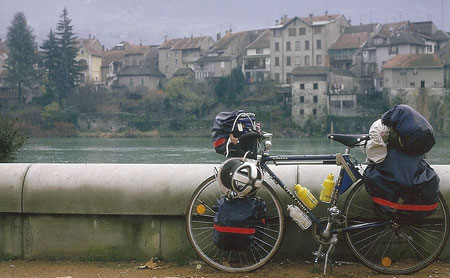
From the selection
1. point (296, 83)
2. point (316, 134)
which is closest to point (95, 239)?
point (316, 134)

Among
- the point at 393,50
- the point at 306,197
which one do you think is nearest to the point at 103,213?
the point at 306,197

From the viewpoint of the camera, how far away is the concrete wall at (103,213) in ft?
14.1

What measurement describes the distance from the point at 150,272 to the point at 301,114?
2834 inches

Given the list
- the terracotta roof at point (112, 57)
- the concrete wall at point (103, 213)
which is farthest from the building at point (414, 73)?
the concrete wall at point (103, 213)

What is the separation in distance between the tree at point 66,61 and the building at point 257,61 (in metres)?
22.4

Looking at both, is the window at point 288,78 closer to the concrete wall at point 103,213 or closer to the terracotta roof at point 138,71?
the terracotta roof at point 138,71

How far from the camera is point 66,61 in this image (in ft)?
295

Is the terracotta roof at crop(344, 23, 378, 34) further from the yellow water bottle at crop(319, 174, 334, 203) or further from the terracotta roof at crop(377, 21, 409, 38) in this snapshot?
the yellow water bottle at crop(319, 174, 334, 203)

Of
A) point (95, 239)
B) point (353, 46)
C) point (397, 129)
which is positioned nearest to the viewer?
point (397, 129)

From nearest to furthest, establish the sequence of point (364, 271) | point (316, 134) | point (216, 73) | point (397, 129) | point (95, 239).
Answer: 1. point (397, 129)
2. point (364, 271)
3. point (95, 239)
4. point (316, 134)
5. point (216, 73)

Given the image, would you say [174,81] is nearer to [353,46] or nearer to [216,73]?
[216,73]

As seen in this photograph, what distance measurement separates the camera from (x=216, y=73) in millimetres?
94812

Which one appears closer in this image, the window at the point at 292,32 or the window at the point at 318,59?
the window at the point at 318,59

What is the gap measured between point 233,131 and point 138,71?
3856 inches
